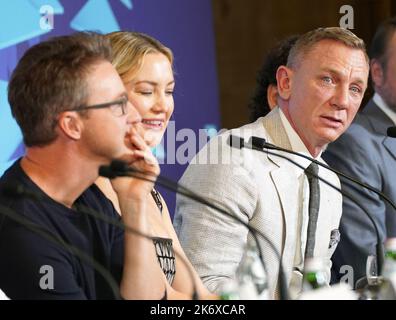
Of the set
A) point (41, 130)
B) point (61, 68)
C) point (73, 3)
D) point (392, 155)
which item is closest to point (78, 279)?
point (41, 130)

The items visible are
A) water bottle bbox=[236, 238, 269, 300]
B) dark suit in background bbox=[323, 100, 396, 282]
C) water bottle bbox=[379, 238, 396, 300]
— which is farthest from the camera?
dark suit in background bbox=[323, 100, 396, 282]

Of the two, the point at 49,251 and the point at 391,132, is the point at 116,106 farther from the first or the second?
the point at 391,132

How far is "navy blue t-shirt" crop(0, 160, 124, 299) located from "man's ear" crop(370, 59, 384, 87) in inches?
76.8

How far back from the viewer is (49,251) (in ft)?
7.23

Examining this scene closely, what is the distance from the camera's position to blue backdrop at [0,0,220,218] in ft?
10.9

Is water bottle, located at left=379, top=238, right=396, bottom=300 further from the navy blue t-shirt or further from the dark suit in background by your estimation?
the dark suit in background

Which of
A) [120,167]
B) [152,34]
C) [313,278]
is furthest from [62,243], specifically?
[152,34]

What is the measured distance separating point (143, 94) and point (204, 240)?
0.48m

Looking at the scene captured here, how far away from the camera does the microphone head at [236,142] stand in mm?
2434

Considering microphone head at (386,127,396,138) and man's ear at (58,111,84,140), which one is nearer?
man's ear at (58,111,84,140)

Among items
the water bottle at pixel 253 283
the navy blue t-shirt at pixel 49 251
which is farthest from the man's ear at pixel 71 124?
the water bottle at pixel 253 283

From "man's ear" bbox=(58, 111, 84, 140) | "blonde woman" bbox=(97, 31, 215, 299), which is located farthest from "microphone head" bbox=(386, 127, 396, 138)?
"man's ear" bbox=(58, 111, 84, 140)

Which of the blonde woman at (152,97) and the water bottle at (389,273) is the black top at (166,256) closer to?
the blonde woman at (152,97)
